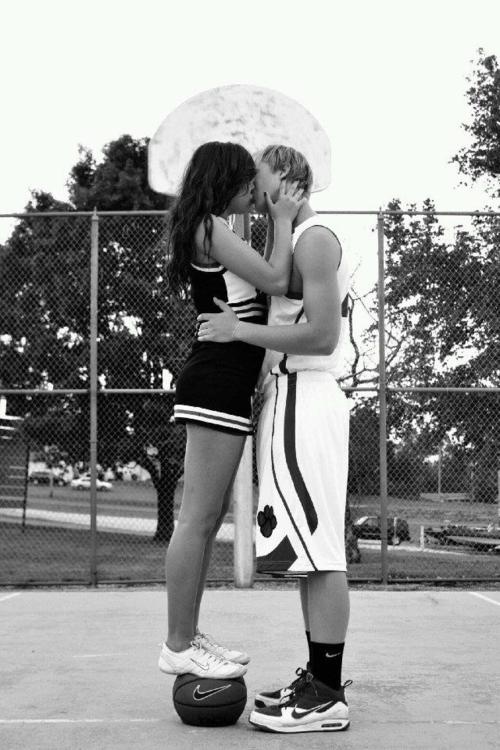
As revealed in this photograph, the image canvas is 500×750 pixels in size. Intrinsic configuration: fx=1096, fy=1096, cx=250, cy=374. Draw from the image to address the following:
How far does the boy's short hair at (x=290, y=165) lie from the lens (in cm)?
327

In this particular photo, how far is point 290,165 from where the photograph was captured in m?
3.27

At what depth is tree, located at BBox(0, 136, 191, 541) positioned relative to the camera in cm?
1147

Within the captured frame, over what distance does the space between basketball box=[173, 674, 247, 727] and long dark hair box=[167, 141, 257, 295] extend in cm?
123

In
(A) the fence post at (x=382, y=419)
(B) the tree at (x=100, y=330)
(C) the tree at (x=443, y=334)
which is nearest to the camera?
(A) the fence post at (x=382, y=419)

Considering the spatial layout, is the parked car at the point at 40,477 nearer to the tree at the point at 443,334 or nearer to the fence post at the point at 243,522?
the tree at the point at 443,334

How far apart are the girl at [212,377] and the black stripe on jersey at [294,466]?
0.14 m

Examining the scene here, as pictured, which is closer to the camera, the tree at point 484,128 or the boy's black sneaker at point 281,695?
the boy's black sneaker at point 281,695

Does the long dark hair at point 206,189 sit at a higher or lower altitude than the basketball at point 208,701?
higher

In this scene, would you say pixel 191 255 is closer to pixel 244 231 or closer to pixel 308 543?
pixel 308 543

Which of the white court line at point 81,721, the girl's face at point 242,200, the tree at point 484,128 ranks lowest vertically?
the white court line at point 81,721

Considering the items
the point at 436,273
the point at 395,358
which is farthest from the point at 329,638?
the point at 436,273

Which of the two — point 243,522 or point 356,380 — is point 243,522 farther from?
point 356,380

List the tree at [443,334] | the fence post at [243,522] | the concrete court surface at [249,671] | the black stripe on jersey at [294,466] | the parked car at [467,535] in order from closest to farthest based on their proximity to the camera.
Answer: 1. the concrete court surface at [249,671]
2. the black stripe on jersey at [294,466]
3. the fence post at [243,522]
4. the tree at [443,334]
5. the parked car at [467,535]

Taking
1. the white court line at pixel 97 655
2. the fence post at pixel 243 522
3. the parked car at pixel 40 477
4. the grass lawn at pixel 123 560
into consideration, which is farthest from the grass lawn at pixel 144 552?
the white court line at pixel 97 655
